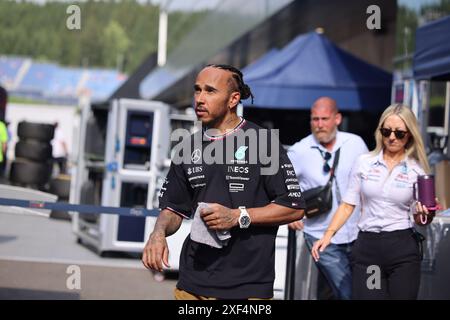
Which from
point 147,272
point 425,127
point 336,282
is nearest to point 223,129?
point 336,282

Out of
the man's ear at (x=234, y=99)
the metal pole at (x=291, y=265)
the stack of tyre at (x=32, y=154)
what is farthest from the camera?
the stack of tyre at (x=32, y=154)

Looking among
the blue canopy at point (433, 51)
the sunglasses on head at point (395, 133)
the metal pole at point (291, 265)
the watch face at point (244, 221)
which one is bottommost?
the metal pole at point (291, 265)

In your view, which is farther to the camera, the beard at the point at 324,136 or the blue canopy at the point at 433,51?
the blue canopy at the point at 433,51

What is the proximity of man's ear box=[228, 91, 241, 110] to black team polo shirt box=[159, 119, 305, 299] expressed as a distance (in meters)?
0.11

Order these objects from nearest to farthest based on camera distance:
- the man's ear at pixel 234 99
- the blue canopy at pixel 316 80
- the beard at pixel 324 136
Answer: the man's ear at pixel 234 99 < the beard at pixel 324 136 < the blue canopy at pixel 316 80

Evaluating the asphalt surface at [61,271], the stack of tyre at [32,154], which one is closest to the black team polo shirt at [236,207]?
the asphalt surface at [61,271]

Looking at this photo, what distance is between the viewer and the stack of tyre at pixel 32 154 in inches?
622

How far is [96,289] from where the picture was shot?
29.7 feet

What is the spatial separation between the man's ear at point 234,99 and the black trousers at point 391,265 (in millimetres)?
1887

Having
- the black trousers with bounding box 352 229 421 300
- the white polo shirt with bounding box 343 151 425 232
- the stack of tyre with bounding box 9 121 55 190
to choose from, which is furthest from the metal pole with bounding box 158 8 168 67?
the black trousers with bounding box 352 229 421 300

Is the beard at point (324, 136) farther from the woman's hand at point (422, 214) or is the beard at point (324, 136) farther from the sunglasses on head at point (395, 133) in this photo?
the woman's hand at point (422, 214)

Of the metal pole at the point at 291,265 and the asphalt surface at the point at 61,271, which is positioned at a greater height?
the metal pole at the point at 291,265
